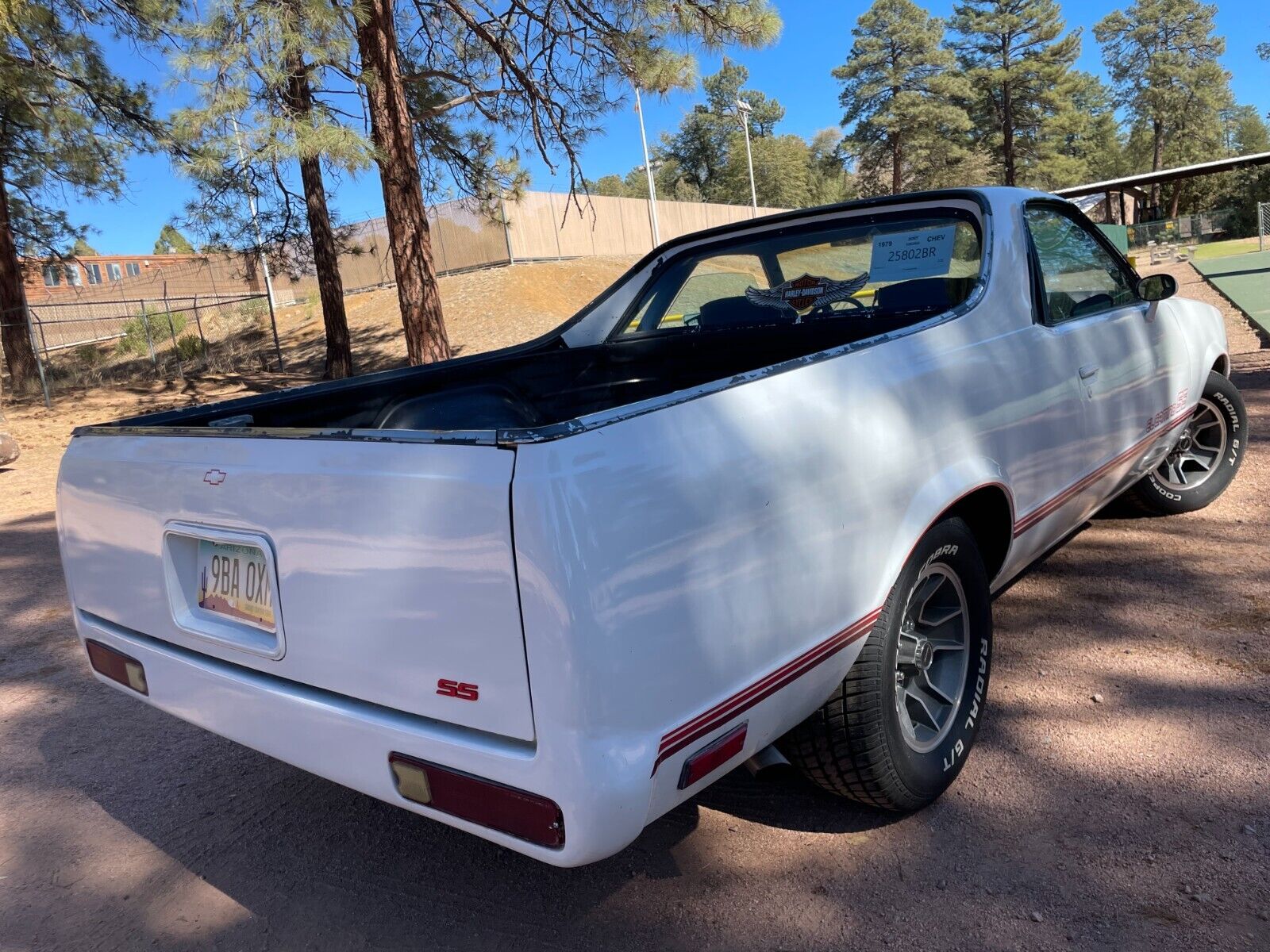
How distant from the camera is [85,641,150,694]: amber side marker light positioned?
2.44 meters

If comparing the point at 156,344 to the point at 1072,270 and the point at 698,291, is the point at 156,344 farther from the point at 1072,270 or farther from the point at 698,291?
the point at 1072,270

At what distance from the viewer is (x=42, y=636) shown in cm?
473

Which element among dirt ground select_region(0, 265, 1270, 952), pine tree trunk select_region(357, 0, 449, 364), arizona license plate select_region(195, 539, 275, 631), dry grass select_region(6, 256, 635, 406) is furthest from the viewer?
dry grass select_region(6, 256, 635, 406)

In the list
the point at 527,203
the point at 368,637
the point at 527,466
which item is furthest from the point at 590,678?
the point at 527,203

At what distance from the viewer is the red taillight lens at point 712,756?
1.75 m

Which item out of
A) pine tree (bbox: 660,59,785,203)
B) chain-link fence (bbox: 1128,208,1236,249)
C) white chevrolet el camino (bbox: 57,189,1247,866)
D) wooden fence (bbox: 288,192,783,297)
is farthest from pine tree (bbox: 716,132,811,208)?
white chevrolet el camino (bbox: 57,189,1247,866)

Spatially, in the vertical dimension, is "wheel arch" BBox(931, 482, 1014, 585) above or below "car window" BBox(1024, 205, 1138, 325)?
below

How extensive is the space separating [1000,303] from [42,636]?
4776 millimetres

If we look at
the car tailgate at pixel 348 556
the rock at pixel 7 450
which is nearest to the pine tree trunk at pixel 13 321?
the rock at pixel 7 450

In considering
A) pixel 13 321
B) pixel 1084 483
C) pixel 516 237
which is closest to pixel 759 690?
pixel 1084 483

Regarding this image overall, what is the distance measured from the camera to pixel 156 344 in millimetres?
24172

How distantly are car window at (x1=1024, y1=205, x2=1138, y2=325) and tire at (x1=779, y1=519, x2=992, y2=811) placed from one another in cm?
107

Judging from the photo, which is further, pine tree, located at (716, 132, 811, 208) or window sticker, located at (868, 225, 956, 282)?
pine tree, located at (716, 132, 811, 208)

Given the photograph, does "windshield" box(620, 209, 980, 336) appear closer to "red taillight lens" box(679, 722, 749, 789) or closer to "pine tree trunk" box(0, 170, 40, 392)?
"red taillight lens" box(679, 722, 749, 789)
